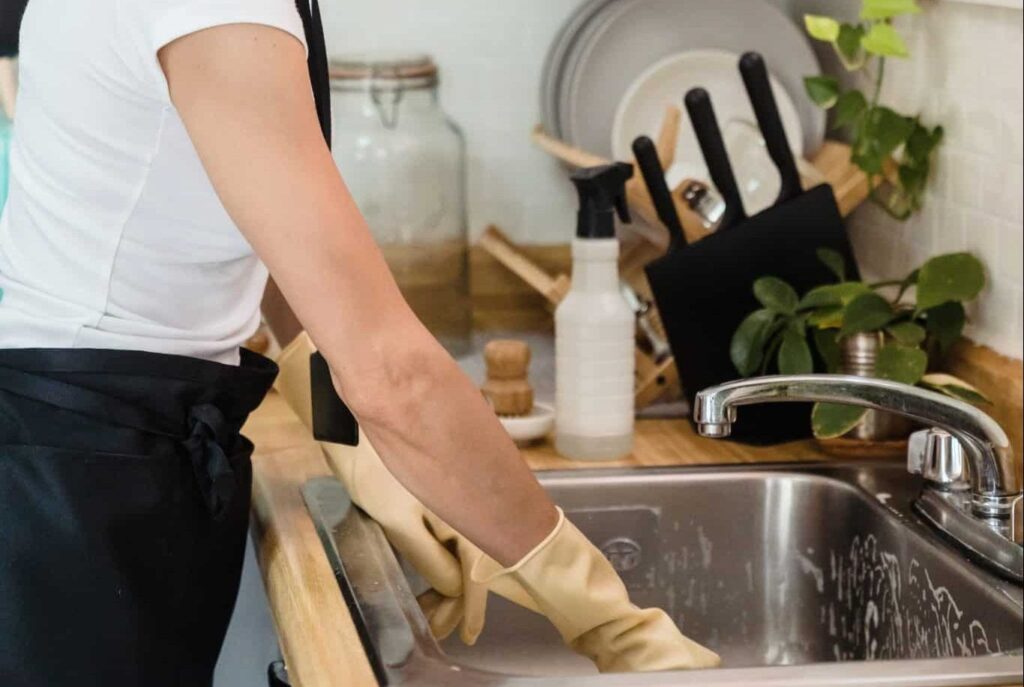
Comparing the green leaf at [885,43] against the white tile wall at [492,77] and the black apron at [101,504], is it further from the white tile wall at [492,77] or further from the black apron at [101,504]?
the black apron at [101,504]

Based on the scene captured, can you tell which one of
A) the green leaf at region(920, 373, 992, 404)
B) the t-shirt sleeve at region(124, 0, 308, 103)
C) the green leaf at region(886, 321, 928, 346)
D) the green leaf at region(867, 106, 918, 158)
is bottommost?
the green leaf at region(920, 373, 992, 404)

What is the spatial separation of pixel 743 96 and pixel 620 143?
0.55ft

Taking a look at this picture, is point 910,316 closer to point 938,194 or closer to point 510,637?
point 938,194

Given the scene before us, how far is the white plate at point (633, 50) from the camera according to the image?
6.38 feet

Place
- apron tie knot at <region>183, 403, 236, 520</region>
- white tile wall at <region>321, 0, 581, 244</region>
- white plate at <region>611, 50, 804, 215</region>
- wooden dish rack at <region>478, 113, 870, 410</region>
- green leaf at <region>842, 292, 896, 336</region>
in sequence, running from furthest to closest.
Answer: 1. white tile wall at <region>321, 0, 581, 244</region>
2. white plate at <region>611, 50, 804, 215</region>
3. wooden dish rack at <region>478, 113, 870, 410</region>
4. green leaf at <region>842, 292, 896, 336</region>
5. apron tie knot at <region>183, 403, 236, 520</region>

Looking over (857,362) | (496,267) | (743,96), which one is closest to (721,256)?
(857,362)

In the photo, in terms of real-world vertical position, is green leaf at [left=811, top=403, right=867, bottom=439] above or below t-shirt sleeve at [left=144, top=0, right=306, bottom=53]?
below

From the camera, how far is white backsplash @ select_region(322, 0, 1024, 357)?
1.51m

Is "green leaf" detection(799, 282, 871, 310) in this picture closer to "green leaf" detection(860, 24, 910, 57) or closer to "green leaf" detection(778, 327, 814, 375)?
"green leaf" detection(778, 327, 814, 375)

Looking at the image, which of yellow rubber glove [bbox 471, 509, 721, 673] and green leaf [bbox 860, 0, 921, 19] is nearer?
yellow rubber glove [bbox 471, 509, 721, 673]

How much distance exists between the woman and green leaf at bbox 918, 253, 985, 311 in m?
0.54

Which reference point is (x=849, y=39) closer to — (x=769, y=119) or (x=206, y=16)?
(x=769, y=119)

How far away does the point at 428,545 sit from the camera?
48.6 inches

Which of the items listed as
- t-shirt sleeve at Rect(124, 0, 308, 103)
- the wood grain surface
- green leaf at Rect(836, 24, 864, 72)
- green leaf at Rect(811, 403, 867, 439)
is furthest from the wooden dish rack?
t-shirt sleeve at Rect(124, 0, 308, 103)
